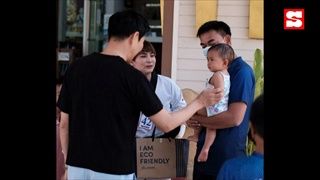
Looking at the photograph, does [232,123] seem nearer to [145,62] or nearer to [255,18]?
[145,62]

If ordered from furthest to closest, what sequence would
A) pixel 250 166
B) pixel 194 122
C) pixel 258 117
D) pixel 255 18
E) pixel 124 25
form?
1. pixel 255 18
2. pixel 194 122
3. pixel 124 25
4. pixel 250 166
5. pixel 258 117

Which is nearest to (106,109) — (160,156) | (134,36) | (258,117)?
(134,36)

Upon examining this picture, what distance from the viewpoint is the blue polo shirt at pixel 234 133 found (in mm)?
3318

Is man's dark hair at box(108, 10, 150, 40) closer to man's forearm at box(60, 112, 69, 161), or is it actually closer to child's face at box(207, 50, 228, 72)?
man's forearm at box(60, 112, 69, 161)

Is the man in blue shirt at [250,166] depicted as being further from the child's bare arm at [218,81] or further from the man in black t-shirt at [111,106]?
the child's bare arm at [218,81]

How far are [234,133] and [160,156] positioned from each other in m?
0.43

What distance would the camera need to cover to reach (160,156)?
11.2ft

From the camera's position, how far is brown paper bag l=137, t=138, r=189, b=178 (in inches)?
133

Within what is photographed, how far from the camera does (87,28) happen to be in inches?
310
